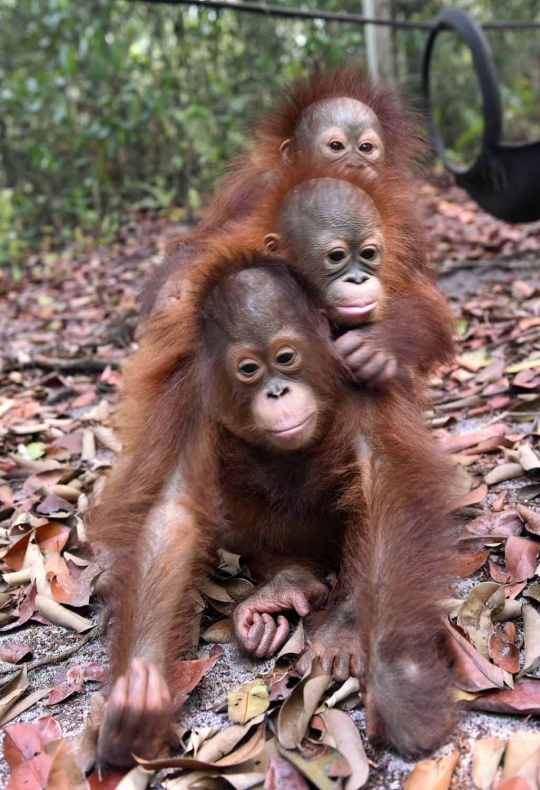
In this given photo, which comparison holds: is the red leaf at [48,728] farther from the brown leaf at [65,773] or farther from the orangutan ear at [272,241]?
the orangutan ear at [272,241]

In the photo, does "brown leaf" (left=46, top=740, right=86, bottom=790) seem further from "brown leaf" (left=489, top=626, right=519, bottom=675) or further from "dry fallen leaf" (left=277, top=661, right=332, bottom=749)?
"brown leaf" (left=489, top=626, right=519, bottom=675)

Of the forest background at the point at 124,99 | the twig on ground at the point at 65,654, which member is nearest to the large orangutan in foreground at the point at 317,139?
the twig on ground at the point at 65,654

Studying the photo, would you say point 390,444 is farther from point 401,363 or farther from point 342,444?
point 401,363

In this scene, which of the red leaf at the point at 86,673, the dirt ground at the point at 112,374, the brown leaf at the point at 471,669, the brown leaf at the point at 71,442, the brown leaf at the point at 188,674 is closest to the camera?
the brown leaf at the point at 471,669

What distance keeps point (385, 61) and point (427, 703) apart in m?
6.74

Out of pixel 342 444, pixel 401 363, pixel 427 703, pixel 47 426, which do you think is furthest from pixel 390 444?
pixel 47 426

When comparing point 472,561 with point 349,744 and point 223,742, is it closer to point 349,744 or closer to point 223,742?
point 349,744

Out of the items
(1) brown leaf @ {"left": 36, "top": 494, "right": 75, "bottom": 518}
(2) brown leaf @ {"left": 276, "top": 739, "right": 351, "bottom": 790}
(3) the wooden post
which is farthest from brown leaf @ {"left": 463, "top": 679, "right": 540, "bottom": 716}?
(3) the wooden post

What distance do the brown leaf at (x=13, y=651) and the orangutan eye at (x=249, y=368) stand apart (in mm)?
1107

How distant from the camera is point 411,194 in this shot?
10.9ft

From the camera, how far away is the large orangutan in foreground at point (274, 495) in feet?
6.76

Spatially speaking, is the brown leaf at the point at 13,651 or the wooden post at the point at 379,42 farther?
the wooden post at the point at 379,42

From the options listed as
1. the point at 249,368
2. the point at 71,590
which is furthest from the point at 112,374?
the point at 249,368

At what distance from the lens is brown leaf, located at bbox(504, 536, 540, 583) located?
2.39 m
